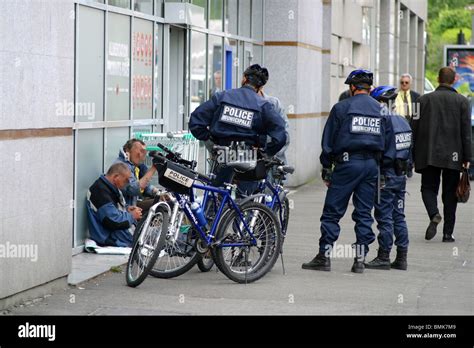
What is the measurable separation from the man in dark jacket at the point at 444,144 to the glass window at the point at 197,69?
3.72 metres

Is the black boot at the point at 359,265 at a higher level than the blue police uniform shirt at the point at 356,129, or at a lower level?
lower

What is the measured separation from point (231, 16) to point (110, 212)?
7360mm

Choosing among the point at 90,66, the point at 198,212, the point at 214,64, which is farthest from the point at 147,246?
the point at 214,64

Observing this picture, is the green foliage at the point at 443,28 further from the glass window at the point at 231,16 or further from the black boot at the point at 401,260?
the black boot at the point at 401,260

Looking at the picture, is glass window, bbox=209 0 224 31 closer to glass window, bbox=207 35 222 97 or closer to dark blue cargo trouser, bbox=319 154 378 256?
glass window, bbox=207 35 222 97

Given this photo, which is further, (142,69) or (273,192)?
(142,69)

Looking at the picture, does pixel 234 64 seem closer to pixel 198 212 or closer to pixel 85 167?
pixel 85 167

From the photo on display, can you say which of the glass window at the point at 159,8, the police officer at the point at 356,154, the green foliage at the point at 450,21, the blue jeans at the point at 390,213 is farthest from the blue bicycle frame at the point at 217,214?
the green foliage at the point at 450,21

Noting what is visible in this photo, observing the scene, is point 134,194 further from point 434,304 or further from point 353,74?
point 434,304

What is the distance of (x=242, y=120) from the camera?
9.81 metres

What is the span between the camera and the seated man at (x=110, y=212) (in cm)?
1105

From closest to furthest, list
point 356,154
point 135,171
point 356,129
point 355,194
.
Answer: point 356,129, point 356,154, point 355,194, point 135,171
